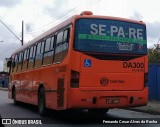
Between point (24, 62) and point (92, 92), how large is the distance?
8252 mm

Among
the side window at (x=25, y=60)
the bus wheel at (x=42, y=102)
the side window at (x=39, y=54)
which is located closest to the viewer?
the bus wheel at (x=42, y=102)

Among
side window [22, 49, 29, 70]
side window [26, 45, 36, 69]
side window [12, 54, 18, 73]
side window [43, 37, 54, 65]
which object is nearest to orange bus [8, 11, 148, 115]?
side window [43, 37, 54, 65]

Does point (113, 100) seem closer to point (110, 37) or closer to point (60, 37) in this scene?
point (110, 37)

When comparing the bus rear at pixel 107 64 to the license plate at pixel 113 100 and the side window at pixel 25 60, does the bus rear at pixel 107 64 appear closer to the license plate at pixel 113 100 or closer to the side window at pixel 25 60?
the license plate at pixel 113 100

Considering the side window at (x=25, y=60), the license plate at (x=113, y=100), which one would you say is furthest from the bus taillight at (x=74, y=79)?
the side window at (x=25, y=60)

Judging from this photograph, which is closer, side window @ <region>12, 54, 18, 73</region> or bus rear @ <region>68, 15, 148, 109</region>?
bus rear @ <region>68, 15, 148, 109</region>

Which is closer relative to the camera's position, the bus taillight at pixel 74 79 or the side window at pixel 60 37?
the bus taillight at pixel 74 79

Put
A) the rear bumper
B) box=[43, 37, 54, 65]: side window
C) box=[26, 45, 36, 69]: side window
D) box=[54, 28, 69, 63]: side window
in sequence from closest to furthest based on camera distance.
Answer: the rear bumper → box=[54, 28, 69, 63]: side window → box=[43, 37, 54, 65]: side window → box=[26, 45, 36, 69]: side window

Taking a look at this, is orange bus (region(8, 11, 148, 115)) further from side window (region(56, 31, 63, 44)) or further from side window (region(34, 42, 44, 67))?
side window (region(34, 42, 44, 67))

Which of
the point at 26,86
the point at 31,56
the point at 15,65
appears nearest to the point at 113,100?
the point at 31,56

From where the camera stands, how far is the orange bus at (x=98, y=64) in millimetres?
12234

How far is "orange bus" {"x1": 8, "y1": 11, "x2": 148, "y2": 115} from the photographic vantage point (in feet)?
40.1

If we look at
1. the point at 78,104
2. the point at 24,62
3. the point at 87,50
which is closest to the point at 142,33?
the point at 87,50

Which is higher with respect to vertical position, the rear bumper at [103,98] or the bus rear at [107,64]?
the bus rear at [107,64]
